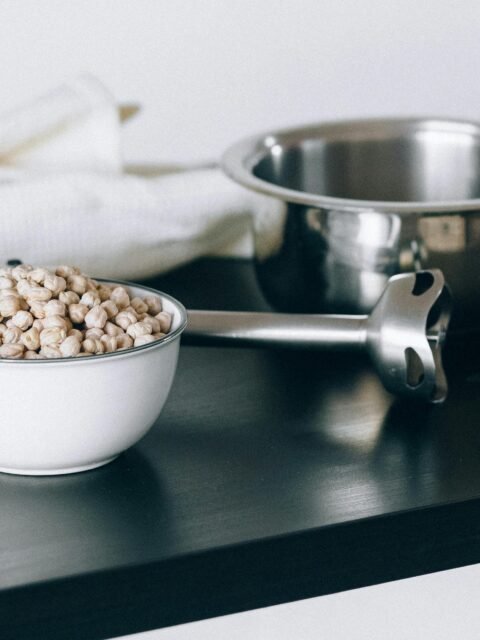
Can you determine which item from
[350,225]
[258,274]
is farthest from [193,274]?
[350,225]

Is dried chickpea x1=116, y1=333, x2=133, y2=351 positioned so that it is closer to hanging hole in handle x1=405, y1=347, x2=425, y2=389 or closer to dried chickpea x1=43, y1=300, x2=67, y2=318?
dried chickpea x1=43, y1=300, x2=67, y2=318

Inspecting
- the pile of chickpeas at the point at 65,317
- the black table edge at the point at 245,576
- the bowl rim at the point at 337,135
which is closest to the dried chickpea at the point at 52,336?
the pile of chickpeas at the point at 65,317

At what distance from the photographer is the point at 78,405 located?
0.64m

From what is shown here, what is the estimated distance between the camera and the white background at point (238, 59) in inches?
57.9

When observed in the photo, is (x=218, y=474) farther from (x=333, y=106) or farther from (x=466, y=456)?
(x=333, y=106)

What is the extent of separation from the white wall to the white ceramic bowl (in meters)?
0.87

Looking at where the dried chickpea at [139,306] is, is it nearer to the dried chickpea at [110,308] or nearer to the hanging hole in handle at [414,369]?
the dried chickpea at [110,308]

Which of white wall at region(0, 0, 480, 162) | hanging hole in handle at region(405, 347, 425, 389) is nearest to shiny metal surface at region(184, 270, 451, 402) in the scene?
hanging hole in handle at region(405, 347, 425, 389)

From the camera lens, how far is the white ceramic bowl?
63 centimetres

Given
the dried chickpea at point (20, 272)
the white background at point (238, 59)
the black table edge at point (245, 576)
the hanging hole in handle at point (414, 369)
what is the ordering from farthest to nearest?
the white background at point (238, 59) → the hanging hole in handle at point (414, 369) → the dried chickpea at point (20, 272) → the black table edge at point (245, 576)

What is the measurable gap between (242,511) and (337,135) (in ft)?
1.63

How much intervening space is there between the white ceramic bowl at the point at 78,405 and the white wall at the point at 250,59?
0.87 m

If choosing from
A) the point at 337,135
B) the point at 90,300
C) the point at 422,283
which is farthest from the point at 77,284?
the point at 337,135

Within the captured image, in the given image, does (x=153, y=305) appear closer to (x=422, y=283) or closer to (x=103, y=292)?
(x=103, y=292)
